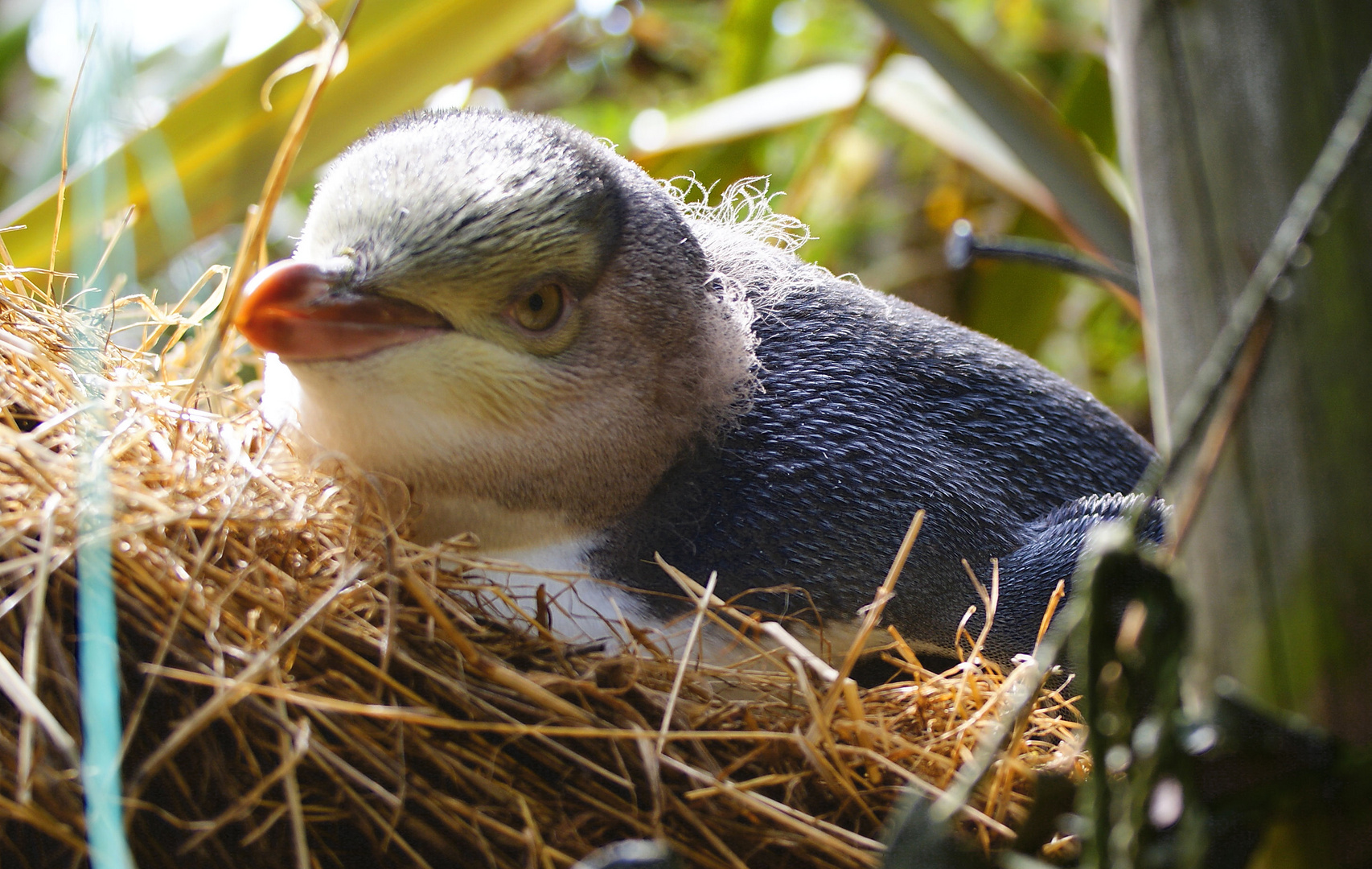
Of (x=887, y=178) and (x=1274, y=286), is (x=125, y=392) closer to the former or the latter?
(x=1274, y=286)

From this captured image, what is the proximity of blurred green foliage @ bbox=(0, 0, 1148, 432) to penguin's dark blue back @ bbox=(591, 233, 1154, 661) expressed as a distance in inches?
36.0

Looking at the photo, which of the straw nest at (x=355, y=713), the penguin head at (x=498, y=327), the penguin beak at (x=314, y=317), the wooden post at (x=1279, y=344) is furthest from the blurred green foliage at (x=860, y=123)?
the wooden post at (x=1279, y=344)

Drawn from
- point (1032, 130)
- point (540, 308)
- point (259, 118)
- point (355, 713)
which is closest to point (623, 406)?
point (540, 308)

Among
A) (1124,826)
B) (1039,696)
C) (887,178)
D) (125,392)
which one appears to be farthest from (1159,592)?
(887,178)

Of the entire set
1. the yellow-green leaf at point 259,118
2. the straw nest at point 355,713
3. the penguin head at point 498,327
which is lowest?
the straw nest at point 355,713

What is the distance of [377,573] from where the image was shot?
2.11 ft

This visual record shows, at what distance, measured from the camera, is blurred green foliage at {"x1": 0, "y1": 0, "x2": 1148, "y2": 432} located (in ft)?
6.37

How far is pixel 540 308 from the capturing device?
796 millimetres

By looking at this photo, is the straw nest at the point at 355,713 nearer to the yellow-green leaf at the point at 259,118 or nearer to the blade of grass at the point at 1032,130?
the yellow-green leaf at the point at 259,118

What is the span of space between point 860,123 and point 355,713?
229 cm

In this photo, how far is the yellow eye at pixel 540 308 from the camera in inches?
30.9

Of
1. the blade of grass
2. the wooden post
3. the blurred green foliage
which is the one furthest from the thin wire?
the blurred green foliage

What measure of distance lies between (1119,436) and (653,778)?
70 centimetres

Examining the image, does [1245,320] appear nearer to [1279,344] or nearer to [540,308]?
[1279,344]
